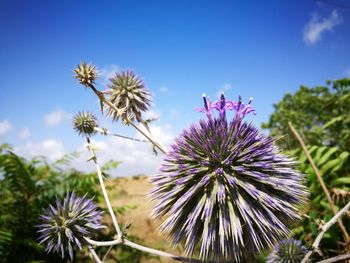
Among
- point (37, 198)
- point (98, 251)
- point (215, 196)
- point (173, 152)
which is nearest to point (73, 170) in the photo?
point (37, 198)

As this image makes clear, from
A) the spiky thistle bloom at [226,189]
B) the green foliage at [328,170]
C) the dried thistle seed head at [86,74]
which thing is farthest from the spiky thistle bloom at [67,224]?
the green foliage at [328,170]

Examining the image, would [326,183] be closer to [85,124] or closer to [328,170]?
[328,170]

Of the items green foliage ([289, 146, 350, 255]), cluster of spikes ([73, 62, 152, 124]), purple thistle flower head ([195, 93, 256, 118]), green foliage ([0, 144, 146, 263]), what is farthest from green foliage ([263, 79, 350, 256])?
green foliage ([0, 144, 146, 263])

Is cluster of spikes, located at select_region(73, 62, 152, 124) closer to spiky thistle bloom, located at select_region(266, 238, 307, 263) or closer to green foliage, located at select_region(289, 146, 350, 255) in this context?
spiky thistle bloom, located at select_region(266, 238, 307, 263)

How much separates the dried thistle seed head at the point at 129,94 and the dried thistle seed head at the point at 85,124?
0.64 ft

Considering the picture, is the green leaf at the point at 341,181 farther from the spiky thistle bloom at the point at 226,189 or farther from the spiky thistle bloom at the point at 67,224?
the spiky thistle bloom at the point at 67,224

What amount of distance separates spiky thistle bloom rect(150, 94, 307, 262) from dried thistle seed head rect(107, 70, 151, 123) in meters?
0.91

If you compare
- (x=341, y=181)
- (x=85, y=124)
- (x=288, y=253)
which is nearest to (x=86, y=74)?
(x=85, y=124)

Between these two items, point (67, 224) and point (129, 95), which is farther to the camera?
point (129, 95)

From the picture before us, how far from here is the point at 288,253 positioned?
274 centimetres

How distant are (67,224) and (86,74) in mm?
1095

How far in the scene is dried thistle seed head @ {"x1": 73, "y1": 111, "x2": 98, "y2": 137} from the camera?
9.53 ft

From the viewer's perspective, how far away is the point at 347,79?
6840mm

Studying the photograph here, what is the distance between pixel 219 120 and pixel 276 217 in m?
0.72
